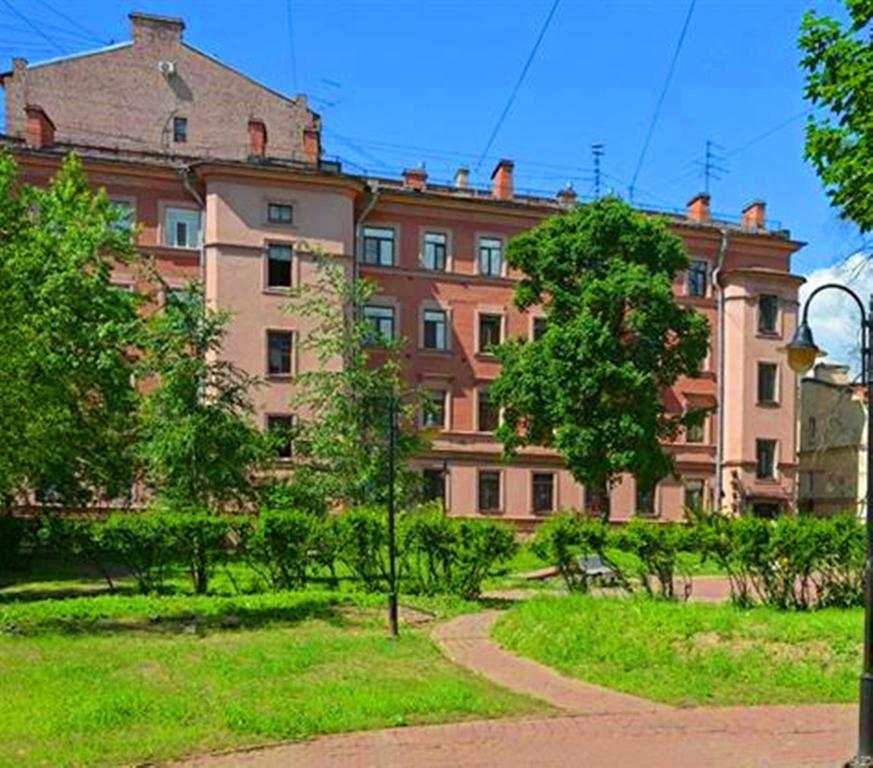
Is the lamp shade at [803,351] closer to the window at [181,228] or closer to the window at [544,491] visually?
the window at [181,228]

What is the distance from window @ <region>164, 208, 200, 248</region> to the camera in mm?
35781

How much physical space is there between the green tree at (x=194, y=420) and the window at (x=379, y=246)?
17.2 meters

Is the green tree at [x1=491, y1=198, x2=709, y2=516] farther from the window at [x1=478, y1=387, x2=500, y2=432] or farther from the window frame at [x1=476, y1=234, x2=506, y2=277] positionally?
the window frame at [x1=476, y1=234, x2=506, y2=277]

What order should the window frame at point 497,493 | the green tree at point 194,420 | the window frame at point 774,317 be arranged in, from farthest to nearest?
the window frame at point 774,317 → the window frame at point 497,493 → the green tree at point 194,420

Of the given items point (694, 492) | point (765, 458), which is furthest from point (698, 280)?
point (694, 492)

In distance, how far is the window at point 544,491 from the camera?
39438 millimetres

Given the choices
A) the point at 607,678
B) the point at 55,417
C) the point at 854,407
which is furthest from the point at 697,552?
the point at 854,407

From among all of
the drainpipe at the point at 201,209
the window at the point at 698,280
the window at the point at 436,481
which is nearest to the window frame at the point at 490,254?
the window at the point at 436,481

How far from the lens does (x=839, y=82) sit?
11.4 m

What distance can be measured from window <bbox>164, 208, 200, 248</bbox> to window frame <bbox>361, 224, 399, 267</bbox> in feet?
21.0

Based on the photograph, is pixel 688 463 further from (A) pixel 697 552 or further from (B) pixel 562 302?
(A) pixel 697 552

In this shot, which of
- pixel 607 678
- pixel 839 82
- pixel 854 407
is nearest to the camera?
pixel 607 678

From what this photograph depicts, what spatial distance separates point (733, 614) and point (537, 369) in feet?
67.7

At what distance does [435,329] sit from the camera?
3888 cm
